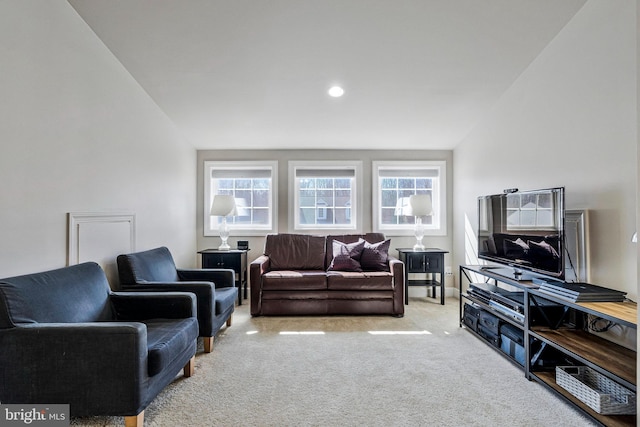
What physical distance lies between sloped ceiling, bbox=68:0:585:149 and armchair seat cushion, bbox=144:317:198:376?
227cm

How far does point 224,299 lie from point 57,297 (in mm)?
1398

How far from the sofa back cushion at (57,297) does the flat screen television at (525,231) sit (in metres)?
3.18

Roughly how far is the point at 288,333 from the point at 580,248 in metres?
2.59

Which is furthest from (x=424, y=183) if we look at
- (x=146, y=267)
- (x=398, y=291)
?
(x=146, y=267)

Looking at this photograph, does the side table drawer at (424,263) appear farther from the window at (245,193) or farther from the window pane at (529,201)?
the window at (245,193)

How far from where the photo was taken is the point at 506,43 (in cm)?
299

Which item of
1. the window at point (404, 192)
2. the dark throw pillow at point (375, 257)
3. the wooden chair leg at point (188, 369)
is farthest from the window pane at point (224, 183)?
the wooden chair leg at point (188, 369)

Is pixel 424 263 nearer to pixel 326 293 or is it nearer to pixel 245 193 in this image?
pixel 326 293

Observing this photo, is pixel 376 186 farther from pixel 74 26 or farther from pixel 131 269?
pixel 74 26

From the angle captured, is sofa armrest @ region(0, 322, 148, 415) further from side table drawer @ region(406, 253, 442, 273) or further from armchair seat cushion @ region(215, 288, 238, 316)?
side table drawer @ region(406, 253, 442, 273)

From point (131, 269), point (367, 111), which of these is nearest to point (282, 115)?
point (367, 111)

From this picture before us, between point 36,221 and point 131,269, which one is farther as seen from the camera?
point 131,269

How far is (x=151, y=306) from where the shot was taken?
2.59 metres

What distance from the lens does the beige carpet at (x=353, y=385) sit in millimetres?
2004
